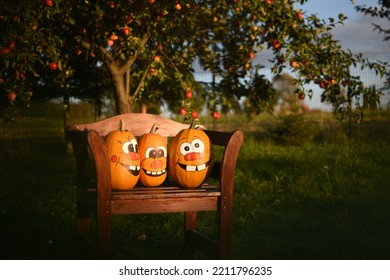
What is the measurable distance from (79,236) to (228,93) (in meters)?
3.44

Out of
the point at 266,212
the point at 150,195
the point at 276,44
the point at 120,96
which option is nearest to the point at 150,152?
the point at 150,195

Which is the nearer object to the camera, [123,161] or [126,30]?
[123,161]

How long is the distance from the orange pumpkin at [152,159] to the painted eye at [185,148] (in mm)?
129

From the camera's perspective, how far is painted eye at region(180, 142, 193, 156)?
319cm

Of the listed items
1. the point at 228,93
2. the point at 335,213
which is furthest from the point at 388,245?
the point at 228,93

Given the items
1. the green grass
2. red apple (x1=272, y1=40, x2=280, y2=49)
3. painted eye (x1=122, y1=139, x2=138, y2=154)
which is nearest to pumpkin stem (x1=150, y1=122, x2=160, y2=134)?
painted eye (x1=122, y1=139, x2=138, y2=154)

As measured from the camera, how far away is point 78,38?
227 inches

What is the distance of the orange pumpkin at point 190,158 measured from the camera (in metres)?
3.18

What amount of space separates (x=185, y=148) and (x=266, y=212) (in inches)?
80.1

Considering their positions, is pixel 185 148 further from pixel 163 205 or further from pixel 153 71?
pixel 153 71

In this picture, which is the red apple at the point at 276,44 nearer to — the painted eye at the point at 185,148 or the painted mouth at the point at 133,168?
the painted eye at the point at 185,148

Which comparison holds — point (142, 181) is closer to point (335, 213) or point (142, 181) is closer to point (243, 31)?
point (335, 213)

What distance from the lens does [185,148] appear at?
3.19 metres

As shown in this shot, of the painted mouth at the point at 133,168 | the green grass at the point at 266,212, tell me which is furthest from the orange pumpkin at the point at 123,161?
the green grass at the point at 266,212
